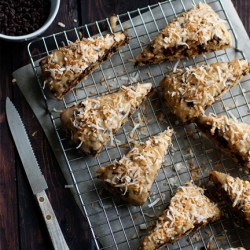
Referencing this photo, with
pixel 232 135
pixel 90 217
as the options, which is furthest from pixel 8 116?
pixel 232 135

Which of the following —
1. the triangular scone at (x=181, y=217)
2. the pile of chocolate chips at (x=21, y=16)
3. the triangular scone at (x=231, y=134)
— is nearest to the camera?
the triangular scone at (x=181, y=217)

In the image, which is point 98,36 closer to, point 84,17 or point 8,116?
point 84,17

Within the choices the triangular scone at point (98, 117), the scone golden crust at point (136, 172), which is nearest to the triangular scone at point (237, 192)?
the scone golden crust at point (136, 172)

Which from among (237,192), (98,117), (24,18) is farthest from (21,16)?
(237,192)

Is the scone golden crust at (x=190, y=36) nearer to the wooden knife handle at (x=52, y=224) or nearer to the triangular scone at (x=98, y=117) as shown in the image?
the triangular scone at (x=98, y=117)

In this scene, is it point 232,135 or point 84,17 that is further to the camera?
point 84,17
